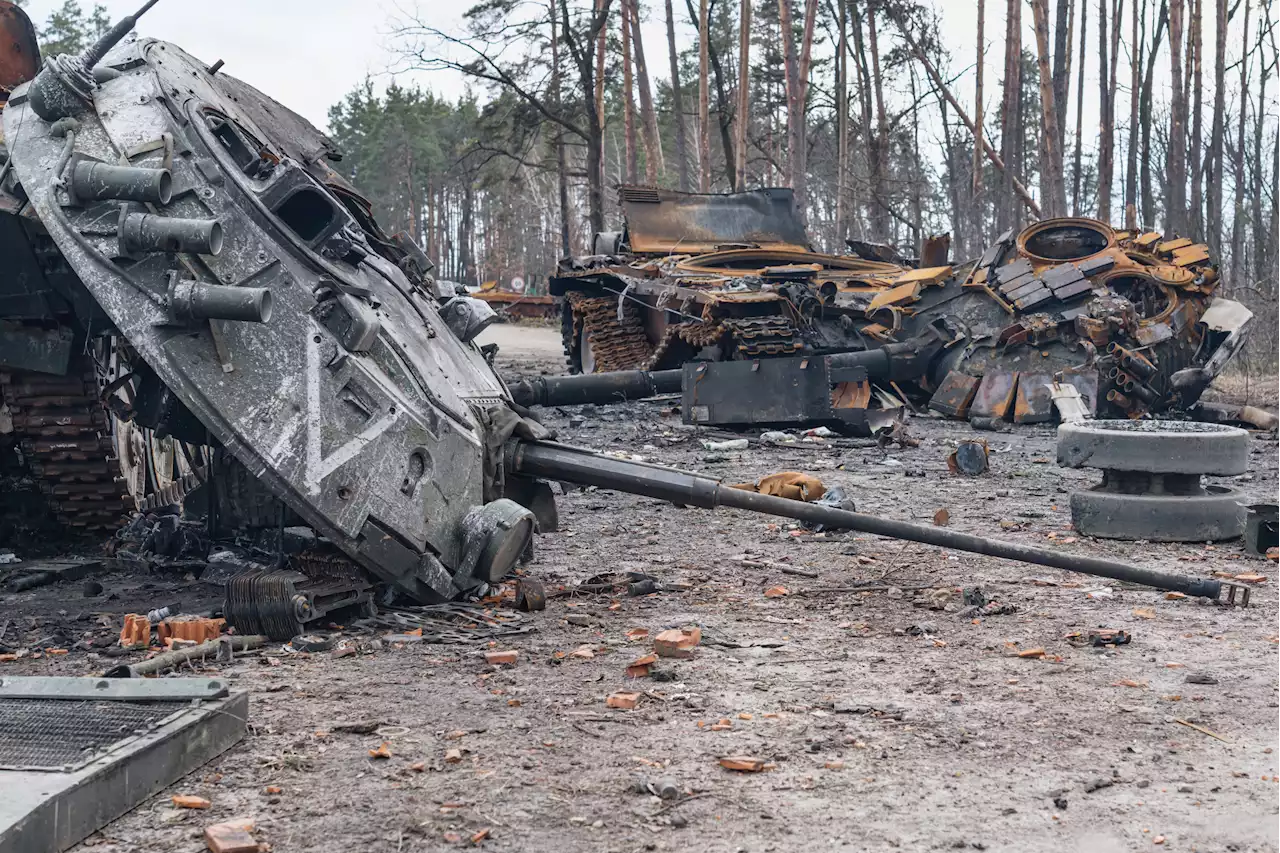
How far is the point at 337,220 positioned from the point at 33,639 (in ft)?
6.93

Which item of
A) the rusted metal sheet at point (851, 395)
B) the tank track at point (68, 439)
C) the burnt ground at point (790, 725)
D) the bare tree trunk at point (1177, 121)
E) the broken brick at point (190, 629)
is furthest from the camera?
the bare tree trunk at point (1177, 121)

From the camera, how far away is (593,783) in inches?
136

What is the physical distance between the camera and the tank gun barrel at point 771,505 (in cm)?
553

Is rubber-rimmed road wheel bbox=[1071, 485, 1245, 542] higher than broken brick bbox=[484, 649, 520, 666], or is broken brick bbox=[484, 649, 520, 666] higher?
rubber-rimmed road wheel bbox=[1071, 485, 1245, 542]

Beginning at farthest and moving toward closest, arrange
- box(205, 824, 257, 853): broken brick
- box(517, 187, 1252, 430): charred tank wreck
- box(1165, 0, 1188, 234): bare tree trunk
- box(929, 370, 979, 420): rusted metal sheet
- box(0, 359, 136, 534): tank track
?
box(1165, 0, 1188, 234): bare tree trunk → box(929, 370, 979, 420): rusted metal sheet → box(517, 187, 1252, 430): charred tank wreck → box(0, 359, 136, 534): tank track → box(205, 824, 257, 853): broken brick

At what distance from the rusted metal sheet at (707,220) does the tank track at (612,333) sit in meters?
0.85

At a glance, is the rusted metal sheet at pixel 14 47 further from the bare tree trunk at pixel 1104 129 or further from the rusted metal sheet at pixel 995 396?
the bare tree trunk at pixel 1104 129

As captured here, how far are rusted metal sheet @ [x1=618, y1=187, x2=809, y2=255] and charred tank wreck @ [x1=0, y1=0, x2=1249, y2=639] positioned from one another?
1085cm

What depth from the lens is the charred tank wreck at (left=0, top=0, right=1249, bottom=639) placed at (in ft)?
16.9

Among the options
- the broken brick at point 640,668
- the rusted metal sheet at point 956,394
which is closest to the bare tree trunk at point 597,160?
the rusted metal sheet at point 956,394

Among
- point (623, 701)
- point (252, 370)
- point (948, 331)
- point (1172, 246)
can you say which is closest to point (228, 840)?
point (623, 701)

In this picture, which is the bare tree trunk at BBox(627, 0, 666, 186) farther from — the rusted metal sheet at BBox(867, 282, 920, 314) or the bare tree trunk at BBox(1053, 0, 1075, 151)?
the rusted metal sheet at BBox(867, 282, 920, 314)

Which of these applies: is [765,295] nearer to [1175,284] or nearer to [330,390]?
[1175,284]

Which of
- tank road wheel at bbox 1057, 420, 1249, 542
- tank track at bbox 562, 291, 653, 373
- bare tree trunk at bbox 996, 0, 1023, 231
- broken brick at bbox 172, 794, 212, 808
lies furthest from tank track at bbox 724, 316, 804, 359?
bare tree trunk at bbox 996, 0, 1023, 231
